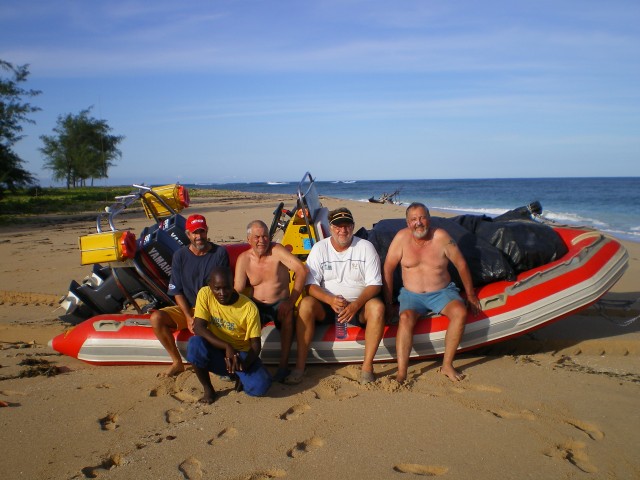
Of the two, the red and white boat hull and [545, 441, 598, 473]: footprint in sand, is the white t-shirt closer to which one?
the red and white boat hull

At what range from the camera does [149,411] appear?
392cm

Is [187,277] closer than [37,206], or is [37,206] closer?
[187,277]

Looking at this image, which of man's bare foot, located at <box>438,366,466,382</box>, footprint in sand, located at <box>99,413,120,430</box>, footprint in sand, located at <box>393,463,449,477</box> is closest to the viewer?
footprint in sand, located at <box>393,463,449,477</box>

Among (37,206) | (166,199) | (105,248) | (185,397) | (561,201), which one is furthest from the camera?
(561,201)

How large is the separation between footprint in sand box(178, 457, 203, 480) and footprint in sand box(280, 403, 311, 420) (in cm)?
72

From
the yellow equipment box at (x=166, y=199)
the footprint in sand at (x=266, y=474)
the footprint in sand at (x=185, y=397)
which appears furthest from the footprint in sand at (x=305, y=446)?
the yellow equipment box at (x=166, y=199)

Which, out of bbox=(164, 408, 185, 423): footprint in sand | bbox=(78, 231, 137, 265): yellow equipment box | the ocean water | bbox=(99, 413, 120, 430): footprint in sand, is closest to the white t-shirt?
bbox=(164, 408, 185, 423): footprint in sand

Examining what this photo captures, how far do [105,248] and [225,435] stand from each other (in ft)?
6.88

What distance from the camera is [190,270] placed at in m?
4.70

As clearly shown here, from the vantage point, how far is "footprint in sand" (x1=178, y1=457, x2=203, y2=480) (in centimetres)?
306

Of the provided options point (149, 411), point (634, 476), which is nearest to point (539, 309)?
point (634, 476)

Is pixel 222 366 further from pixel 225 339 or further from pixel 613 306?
pixel 613 306

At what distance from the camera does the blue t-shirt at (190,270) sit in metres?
4.69

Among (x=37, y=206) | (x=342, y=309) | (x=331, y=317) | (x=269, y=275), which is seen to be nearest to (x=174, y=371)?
(x=269, y=275)
